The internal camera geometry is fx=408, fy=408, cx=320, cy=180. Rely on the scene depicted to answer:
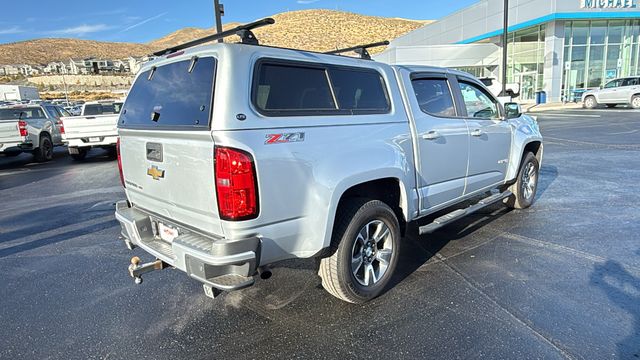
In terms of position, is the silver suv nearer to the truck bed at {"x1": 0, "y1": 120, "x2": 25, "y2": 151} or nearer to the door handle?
the door handle

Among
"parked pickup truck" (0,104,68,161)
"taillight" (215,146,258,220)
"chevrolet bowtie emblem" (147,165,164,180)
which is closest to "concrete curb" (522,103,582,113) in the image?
"parked pickup truck" (0,104,68,161)

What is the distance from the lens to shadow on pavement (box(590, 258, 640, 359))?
9.02 feet

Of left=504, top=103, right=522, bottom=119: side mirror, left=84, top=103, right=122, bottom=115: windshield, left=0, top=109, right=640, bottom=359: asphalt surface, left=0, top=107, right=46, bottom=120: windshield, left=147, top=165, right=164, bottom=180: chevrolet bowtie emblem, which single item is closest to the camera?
left=0, top=109, right=640, bottom=359: asphalt surface

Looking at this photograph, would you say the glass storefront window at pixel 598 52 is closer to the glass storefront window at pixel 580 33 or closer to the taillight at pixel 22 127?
the glass storefront window at pixel 580 33

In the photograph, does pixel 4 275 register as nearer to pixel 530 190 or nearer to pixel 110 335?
pixel 110 335

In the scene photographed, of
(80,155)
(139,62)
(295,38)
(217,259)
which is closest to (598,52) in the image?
(80,155)

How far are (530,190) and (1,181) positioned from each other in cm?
1180

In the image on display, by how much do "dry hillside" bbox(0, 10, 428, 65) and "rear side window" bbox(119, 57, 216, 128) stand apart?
69550 millimetres

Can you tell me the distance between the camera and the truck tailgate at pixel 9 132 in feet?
38.1

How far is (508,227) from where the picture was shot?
5.25 m

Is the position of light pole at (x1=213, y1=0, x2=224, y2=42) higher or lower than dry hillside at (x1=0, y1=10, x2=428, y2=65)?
lower

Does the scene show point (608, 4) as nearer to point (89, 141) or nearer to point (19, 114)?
point (89, 141)

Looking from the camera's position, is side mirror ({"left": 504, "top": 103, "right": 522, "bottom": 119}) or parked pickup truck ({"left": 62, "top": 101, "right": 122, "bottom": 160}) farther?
parked pickup truck ({"left": 62, "top": 101, "right": 122, "bottom": 160})

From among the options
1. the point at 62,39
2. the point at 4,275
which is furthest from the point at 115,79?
the point at 4,275
